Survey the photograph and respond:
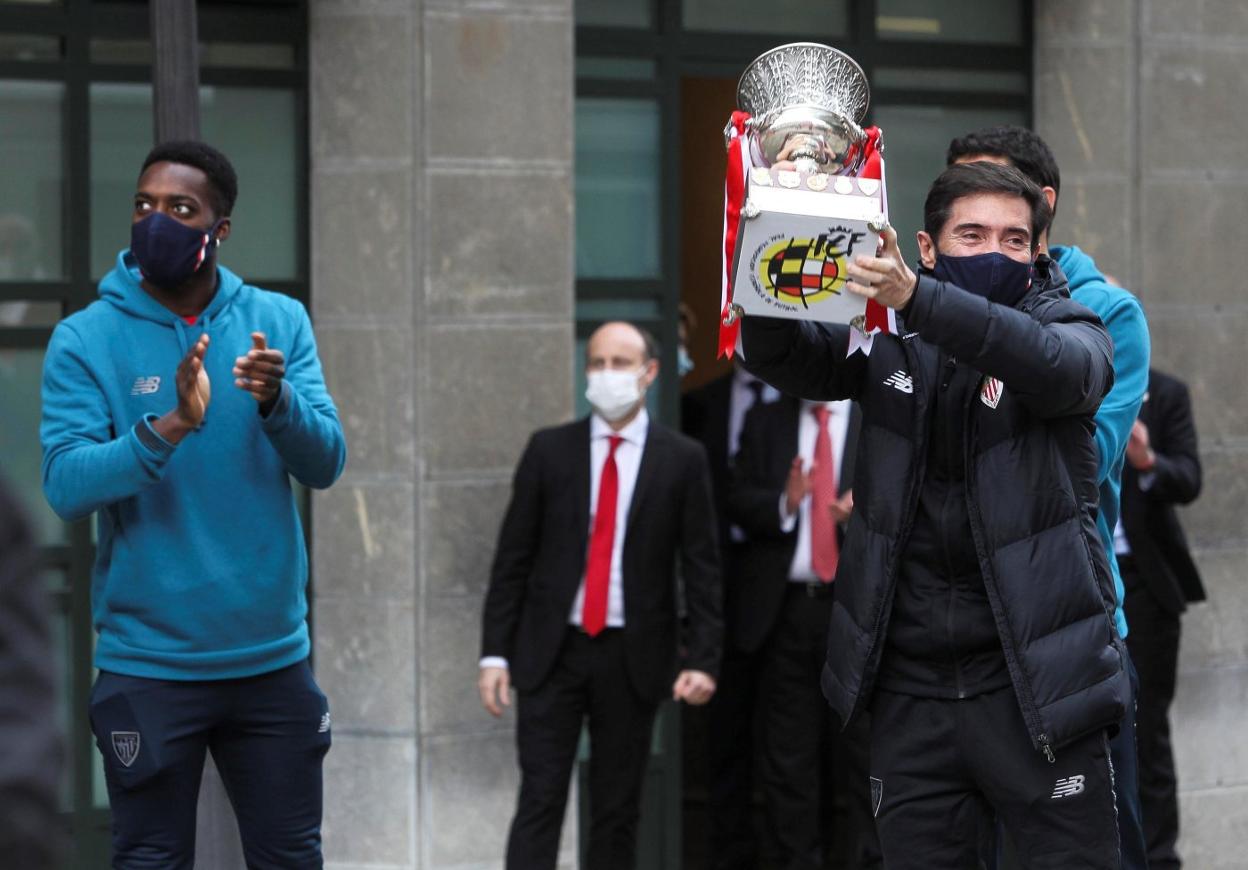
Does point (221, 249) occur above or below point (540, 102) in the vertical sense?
below

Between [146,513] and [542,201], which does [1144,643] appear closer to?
[542,201]

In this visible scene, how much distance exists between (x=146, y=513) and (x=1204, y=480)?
502cm

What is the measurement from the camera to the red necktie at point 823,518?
732 centimetres

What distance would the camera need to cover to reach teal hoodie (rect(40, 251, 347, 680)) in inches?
186

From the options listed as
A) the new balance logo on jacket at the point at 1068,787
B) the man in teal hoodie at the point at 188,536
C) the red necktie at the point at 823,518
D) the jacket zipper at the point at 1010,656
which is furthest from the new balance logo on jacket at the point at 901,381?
the red necktie at the point at 823,518

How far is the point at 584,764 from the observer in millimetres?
7707

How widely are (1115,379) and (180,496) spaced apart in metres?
2.20

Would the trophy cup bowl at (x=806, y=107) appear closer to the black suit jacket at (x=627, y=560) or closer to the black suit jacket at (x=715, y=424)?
the black suit jacket at (x=627, y=560)

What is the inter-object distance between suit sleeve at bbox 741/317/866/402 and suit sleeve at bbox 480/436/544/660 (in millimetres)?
2532

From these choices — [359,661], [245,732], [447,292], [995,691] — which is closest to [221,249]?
[447,292]

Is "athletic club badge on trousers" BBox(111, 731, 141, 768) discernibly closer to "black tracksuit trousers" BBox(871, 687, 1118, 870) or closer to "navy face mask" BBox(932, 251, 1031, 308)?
"black tracksuit trousers" BBox(871, 687, 1118, 870)

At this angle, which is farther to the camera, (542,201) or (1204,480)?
(1204,480)

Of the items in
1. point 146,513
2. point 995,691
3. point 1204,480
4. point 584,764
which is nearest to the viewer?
point 995,691

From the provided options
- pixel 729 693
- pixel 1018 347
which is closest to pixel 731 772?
pixel 729 693
